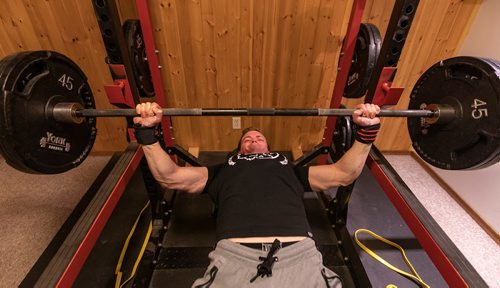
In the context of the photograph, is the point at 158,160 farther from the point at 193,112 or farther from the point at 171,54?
the point at 171,54

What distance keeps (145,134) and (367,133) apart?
1.08m

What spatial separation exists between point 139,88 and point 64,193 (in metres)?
1.27

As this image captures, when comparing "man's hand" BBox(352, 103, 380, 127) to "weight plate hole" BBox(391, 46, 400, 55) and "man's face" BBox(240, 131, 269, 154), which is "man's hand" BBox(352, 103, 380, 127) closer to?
"weight plate hole" BBox(391, 46, 400, 55)

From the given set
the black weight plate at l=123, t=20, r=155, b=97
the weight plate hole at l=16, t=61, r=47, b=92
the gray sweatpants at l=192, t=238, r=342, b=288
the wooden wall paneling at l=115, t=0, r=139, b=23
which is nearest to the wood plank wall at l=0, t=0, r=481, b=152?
the wooden wall paneling at l=115, t=0, r=139, b=23

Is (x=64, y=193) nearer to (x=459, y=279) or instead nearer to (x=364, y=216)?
(x=364, y=216)

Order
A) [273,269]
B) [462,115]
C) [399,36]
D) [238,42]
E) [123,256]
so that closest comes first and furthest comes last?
1. [273,269]
2. [462,115]
3. [399,36]
4. [123,256]
5. [238,42]

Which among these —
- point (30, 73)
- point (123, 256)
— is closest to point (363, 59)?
point (30, 73)

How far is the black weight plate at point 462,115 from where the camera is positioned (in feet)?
3.78

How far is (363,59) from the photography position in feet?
5.38

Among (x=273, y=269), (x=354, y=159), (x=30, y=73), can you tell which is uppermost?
(x=30, y=73)

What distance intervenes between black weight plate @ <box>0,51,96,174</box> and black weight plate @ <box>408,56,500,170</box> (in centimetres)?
180

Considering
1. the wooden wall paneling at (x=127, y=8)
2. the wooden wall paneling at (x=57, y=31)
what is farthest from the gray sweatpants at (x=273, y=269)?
the wooden wall paneling at (x=57, y=31)

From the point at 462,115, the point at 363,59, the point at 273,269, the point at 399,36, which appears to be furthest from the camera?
the point at 363,59

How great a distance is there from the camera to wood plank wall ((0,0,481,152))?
2053mm
